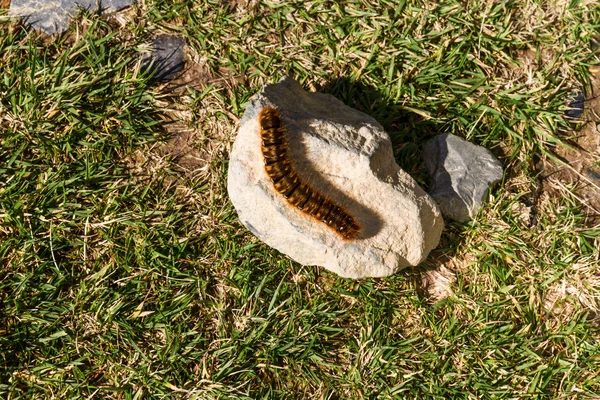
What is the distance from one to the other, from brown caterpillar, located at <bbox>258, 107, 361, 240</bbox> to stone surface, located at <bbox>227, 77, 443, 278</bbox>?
0.26 ft

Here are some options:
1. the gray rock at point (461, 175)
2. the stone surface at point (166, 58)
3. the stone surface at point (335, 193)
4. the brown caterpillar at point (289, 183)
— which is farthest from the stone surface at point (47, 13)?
the gray rock at point (461, 175)

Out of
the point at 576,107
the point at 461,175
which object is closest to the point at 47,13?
the point at 461,175

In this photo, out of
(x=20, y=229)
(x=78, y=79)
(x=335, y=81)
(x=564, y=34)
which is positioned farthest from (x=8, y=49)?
(x=564, y=34)

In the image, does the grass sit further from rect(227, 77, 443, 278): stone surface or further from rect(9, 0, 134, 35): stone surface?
rect(227, 77, 443, 278): stone surface

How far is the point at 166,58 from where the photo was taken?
5.43 m

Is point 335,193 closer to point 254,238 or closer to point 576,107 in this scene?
point 254,238

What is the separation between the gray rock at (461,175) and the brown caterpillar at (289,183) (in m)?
1.06

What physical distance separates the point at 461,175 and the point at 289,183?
1524mm

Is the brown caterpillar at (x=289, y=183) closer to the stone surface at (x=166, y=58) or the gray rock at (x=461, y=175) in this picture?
the gray rock at (x=461, y=175)

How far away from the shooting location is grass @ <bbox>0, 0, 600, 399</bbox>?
4.95 metres

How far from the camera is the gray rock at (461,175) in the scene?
5047 mm

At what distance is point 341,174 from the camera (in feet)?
14.7

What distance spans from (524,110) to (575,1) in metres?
1.06

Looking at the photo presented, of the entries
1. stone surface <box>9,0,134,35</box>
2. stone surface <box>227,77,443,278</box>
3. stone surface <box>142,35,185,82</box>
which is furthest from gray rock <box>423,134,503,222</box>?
stone surface <box>9,0,134,35</box>
